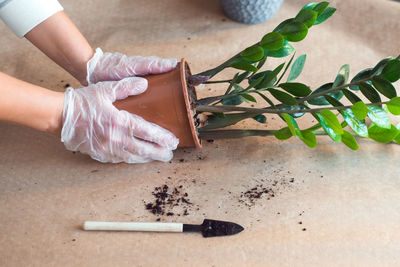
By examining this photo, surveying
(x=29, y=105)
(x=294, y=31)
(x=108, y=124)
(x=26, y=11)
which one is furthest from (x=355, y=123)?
(x=26, y=11)

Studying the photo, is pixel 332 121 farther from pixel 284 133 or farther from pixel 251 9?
pixel 251 9

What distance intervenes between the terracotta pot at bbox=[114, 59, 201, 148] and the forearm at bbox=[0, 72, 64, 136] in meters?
0.15

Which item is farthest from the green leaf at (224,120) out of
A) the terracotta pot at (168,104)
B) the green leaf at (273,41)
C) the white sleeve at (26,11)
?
the white sleeve at (26,11)

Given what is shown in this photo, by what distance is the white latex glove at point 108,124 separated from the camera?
0.96 m

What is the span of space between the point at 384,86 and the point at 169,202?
0.58 m

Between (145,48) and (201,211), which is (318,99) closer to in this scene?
(201,211)

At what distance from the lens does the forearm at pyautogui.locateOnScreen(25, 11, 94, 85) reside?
106 centimetres

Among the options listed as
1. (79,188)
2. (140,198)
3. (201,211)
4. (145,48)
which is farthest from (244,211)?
(145,48)

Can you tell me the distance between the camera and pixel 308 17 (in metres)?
0.88

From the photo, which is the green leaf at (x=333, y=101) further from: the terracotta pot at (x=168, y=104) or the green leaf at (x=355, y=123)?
the terracotta pot at (x=168, y=104)

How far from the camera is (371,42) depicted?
1362 millimetres

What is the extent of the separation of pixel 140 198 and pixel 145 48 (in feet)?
2.09

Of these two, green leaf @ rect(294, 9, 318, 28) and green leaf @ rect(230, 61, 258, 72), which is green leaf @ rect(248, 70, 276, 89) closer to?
green leaf @ rect(230, 61, 258, 72)

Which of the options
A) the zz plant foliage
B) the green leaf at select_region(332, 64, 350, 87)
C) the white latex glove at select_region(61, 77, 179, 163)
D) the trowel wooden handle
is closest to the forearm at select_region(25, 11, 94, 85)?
the white latex glove at select_region(61, 77, 179, 163)
